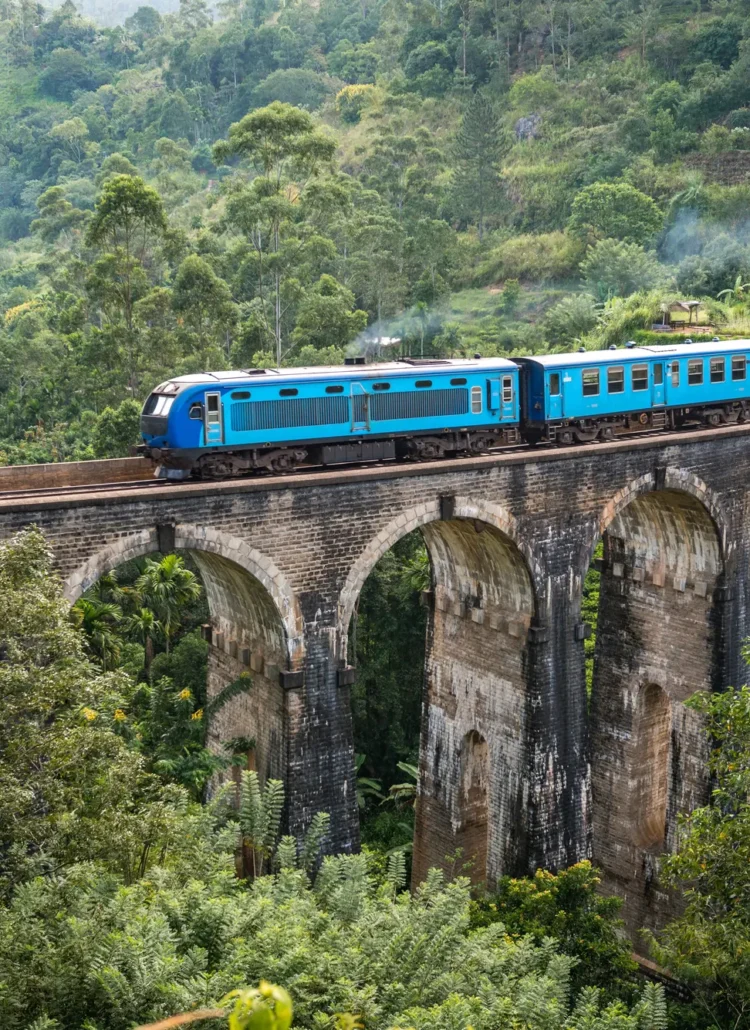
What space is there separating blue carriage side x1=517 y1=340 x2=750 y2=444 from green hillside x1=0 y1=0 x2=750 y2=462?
729 inches

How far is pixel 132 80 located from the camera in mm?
125750

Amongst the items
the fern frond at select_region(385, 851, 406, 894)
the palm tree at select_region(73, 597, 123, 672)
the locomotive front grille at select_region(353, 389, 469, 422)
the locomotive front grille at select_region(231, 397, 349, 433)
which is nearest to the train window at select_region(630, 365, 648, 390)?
the locomotive front grille at select_region(353, 389, 469, 422)

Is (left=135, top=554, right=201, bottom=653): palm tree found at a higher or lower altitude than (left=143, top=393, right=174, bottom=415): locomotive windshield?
lower

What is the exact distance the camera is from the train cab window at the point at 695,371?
98.8ft

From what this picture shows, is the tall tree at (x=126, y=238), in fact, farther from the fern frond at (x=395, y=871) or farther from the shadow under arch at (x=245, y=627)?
the fern frond at (x=395, y=871)

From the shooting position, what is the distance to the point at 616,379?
2847 centimetres

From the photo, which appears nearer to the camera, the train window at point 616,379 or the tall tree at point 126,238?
the train window at point 616,379

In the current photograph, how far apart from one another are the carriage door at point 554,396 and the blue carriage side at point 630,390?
2cm

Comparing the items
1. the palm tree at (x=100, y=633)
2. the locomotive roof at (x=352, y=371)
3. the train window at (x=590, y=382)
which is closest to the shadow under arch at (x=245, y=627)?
the locomotive roof at (x=352, y=371)

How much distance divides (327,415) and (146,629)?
15.8 m

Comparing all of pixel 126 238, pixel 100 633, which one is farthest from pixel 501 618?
pixel 126 238

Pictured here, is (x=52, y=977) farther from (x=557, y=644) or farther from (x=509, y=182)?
(x=509, y=182)

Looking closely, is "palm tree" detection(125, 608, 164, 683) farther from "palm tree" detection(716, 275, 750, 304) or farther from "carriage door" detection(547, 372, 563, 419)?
"palm tree" detection(716, 275, 750, 304)

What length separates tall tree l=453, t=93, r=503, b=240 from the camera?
79875mm
